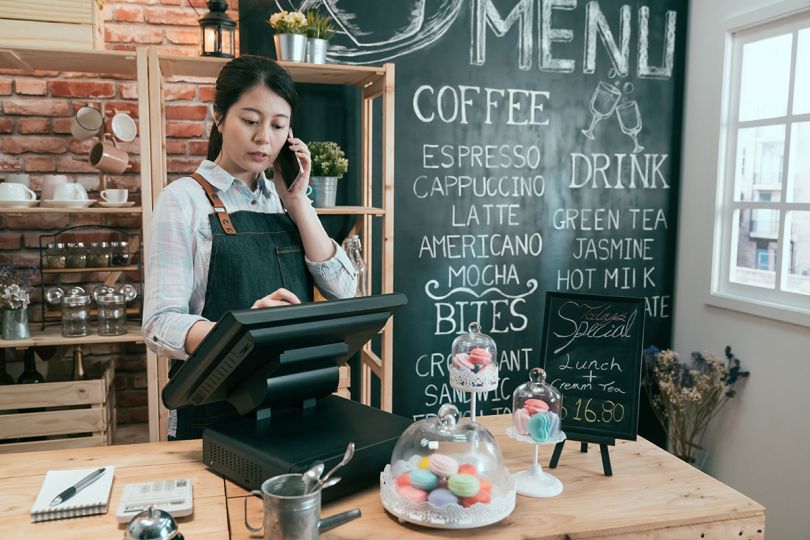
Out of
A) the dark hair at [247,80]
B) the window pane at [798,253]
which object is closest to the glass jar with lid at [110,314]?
the dark hair at [247,80]

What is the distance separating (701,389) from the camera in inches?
130

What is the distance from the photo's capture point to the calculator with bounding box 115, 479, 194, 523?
1218 millimetres

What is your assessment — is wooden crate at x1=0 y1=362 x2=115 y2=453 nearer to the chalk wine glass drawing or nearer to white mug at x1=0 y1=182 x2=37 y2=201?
white mug at x1=0 y1=182 x2=37 y2=201

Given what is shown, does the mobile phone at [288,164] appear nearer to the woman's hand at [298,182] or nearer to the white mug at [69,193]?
the woman's hand at [298,182]

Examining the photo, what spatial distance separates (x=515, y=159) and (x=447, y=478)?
251cm

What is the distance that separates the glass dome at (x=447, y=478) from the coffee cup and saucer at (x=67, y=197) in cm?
200

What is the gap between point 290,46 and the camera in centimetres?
276

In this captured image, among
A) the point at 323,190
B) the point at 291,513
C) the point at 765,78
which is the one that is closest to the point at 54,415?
the point at 323,190

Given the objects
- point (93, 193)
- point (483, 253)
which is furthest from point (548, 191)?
point (93, 193)

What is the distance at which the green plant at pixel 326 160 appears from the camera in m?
2.86

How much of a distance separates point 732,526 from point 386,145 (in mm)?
2010

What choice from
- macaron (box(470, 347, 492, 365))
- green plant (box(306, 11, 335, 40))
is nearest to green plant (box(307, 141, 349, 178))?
green plant (box(306, 11, 335, 40))

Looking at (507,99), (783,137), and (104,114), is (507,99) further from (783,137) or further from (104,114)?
(104,114)

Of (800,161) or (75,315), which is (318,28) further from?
(800,161)
